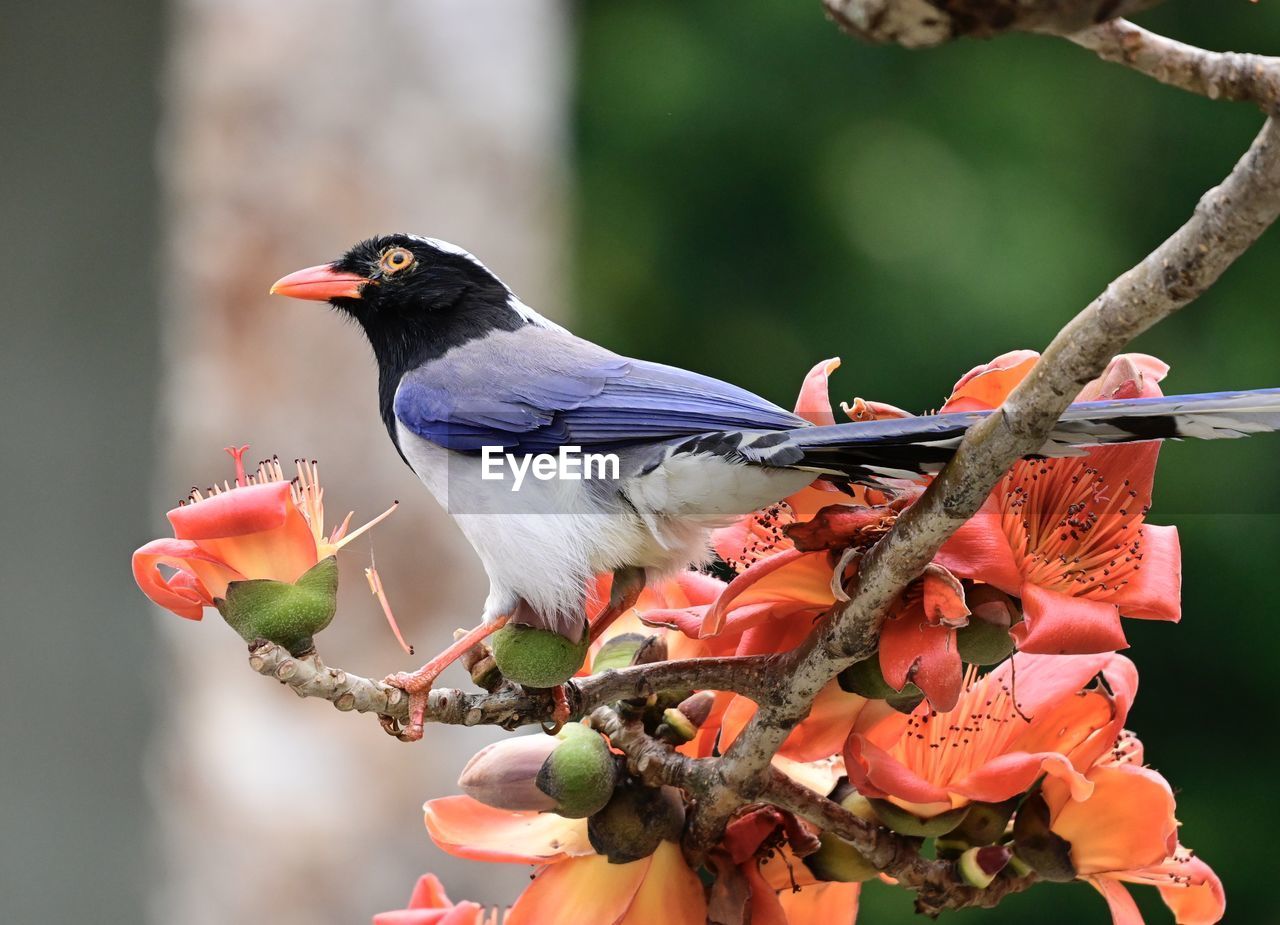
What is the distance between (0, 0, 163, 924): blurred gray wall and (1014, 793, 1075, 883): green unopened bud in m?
3.61

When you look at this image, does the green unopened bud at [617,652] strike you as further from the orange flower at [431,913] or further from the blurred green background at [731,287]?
the blurred green background at [731,287]

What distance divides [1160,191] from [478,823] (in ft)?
13.1

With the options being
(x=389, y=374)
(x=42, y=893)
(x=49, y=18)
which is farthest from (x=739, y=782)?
(x=49, y=18)

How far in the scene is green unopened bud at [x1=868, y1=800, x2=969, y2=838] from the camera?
108 centimetres

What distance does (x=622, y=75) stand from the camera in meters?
4.74

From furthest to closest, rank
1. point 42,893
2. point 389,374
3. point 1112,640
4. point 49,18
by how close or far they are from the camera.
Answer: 1. point 49,18
2. point 42,893
3. point 389,374
4. point 1112,640

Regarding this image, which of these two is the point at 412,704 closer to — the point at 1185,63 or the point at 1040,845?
the point at 1040,845

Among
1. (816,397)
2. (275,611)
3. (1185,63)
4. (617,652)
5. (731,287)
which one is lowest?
(731,287)

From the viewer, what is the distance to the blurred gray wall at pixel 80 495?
434 centimetres

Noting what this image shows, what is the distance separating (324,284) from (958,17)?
131cm

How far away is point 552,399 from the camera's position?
1.66 m

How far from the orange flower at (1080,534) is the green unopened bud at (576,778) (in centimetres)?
30

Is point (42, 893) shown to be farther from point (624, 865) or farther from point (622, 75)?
point (624, 865)

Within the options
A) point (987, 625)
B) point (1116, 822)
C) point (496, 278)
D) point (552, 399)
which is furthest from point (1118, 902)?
point (496, 278)
